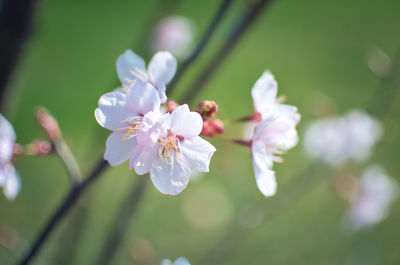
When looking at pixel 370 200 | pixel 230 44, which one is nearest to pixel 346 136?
pixel 370 200

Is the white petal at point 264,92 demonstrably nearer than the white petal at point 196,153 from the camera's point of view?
No

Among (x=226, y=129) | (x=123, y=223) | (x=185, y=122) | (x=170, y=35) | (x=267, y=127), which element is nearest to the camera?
(x=185, y=122)

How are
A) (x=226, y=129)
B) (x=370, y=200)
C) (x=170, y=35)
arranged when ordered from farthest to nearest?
(x=226, y=129) → (x=170, y=35) → (x=370, y=200)

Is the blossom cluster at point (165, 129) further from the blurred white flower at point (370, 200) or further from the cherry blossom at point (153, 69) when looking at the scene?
the blurred white flower at point (370, 200)

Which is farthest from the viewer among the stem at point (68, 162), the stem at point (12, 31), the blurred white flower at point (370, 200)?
the blurred white flower at point (370, 200)

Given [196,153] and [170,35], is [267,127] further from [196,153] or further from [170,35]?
[170,35]

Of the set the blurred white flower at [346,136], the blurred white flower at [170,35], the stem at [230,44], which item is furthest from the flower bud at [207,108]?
the blurred white flower at [170,35]

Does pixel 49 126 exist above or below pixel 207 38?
below

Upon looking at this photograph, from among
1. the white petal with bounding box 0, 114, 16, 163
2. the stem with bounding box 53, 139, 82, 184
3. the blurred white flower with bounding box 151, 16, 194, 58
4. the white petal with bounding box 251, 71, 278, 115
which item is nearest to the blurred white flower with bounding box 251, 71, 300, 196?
the white petal with bounding box 251, 71, 278, 115
